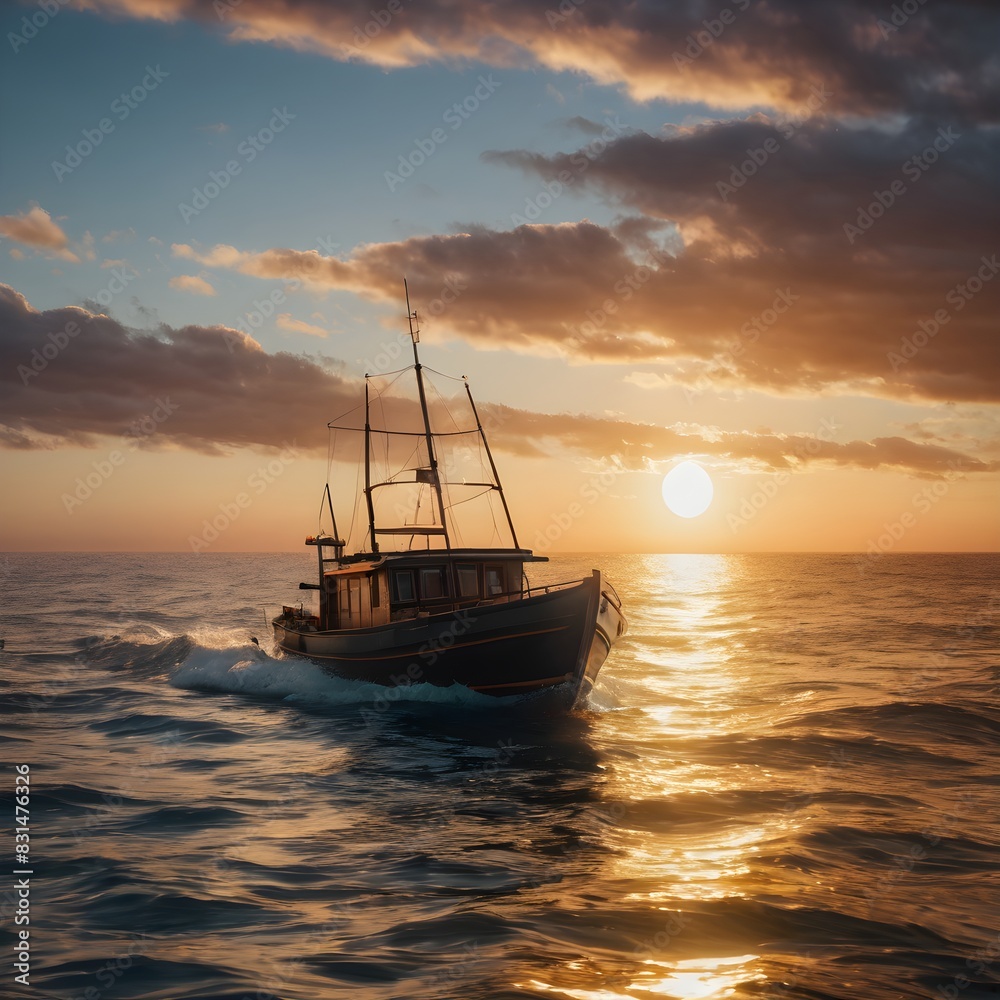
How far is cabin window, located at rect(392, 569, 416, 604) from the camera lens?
76.2 ft

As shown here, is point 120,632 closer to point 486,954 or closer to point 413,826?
point 413,826

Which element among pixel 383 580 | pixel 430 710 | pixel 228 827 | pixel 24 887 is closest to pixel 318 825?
pixel 228 827

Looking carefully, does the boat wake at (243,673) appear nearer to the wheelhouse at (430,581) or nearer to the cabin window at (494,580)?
the wheelhouse at (430,581)

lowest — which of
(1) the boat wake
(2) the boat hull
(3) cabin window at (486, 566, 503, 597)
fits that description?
(1) the boat wake

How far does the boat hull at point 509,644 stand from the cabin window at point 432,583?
164 centimetres

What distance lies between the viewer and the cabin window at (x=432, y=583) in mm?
23359

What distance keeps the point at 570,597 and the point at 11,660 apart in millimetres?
23978

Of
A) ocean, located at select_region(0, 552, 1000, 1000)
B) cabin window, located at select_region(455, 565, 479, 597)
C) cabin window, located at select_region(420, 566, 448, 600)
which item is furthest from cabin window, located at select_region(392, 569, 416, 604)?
ocean, located at select_region(0, 552, 1000, 1000)

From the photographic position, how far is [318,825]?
12234 millimetres

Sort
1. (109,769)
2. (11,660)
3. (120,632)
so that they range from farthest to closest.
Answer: (120,632), (11,660), (109,769)

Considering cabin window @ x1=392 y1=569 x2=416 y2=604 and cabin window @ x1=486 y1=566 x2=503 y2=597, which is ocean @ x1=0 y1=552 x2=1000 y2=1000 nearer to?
cabin window @ x1=392 y1=569 x2=416 y2=604

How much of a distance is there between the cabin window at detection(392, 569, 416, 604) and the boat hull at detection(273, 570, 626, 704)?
3.82ft

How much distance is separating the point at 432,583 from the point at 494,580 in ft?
6.36

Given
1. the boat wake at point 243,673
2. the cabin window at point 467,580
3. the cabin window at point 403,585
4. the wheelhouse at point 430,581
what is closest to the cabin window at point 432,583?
the wheelhouse at point 430,581
